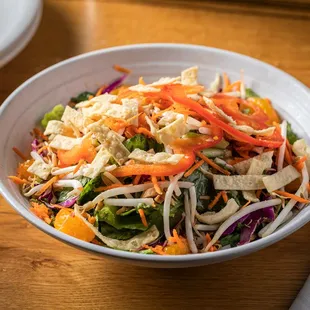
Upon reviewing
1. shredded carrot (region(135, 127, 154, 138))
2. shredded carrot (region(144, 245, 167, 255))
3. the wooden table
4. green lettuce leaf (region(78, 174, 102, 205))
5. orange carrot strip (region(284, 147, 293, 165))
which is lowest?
the wooden table

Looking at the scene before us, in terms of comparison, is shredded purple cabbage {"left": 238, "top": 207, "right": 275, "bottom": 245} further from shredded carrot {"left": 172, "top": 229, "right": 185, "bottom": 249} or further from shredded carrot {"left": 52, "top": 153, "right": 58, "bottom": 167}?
shredded carrot {"left": 52, "top": 153, "right": 58, "bottom": 167}

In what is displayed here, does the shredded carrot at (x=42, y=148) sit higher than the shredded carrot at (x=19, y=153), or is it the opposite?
the shredded carrot at (x=42, y=148)

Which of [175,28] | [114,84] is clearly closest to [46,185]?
[114,84]

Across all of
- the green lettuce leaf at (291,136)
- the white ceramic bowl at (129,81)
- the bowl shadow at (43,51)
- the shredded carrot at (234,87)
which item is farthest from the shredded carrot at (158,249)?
the bowl shadow at (43,51)

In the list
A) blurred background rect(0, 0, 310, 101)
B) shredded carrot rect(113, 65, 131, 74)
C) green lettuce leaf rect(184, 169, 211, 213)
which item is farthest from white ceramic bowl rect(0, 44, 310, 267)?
blurred background rect(0, 0, 310, 101)

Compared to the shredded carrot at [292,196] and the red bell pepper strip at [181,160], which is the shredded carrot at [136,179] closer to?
the red bell pepper strip at [181,160]

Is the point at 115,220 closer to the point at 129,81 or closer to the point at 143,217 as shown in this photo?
the point at 143,217

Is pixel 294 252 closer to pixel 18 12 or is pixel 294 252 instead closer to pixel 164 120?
pixel 164 120

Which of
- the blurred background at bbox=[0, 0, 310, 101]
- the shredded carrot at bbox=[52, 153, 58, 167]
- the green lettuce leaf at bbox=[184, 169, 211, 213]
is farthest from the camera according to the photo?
the blurred background at bbox=[0, 0, 310, 101]
